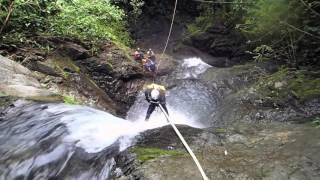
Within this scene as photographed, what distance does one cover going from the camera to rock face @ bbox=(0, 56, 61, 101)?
9312 millimetres

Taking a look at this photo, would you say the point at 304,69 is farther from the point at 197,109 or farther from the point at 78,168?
the point at 78,168

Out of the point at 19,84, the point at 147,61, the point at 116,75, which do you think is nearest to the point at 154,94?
the point at 19,84

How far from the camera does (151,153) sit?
19.1 feet

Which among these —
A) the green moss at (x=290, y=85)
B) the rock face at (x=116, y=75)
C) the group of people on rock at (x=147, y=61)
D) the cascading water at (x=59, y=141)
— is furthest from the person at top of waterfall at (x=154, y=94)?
the group of people on rock at (x=147, y=61)

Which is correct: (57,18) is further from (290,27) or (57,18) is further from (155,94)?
(290,27)

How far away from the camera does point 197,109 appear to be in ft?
47.2

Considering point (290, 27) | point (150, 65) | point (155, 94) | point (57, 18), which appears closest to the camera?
point (155, 94)

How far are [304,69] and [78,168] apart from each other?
9160 mm

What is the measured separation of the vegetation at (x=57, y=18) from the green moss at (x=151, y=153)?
816 cm

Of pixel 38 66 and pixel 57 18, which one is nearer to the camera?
pixel 38 66

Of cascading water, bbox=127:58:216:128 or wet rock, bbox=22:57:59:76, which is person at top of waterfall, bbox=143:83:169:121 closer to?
cascading water, bbox=127:58:216:128

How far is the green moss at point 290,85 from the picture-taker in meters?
11.7

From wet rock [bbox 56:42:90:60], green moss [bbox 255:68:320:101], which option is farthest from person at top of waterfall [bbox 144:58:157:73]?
green moss [bbox 255:68:320:101]

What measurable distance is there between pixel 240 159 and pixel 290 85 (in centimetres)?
721
